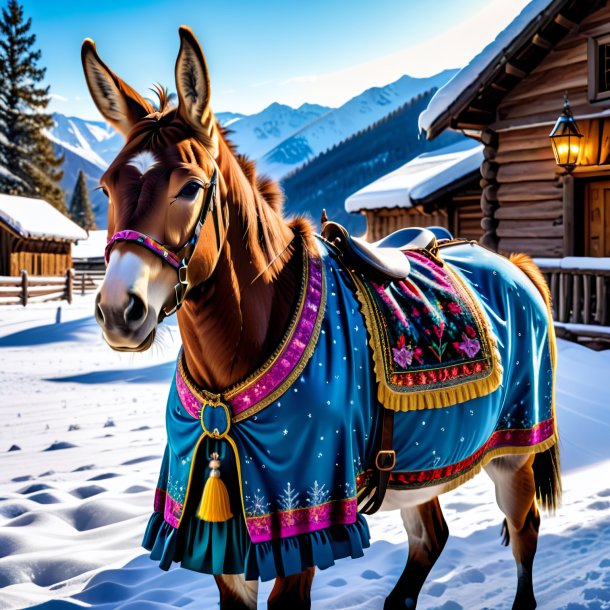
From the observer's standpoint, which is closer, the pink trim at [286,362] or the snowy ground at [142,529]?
the pink trim at [286,362]

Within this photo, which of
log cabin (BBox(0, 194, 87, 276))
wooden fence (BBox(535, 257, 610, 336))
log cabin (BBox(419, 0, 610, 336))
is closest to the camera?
wooden fence (BBox(535, 257, 610, 336))

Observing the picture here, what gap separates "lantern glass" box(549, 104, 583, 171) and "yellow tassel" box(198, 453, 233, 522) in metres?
9.14

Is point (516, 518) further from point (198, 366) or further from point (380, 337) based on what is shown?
point (198, 366)

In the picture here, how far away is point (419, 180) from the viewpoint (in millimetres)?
17688

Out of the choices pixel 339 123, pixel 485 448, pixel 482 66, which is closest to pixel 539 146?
pixel 482 66

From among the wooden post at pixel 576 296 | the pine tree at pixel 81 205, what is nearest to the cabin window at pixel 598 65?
the wooden post at pixel 576 296

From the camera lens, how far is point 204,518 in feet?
5.98

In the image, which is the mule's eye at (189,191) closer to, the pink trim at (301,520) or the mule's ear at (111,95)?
the mule's ear at (111,95)

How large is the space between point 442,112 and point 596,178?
2.89 meters

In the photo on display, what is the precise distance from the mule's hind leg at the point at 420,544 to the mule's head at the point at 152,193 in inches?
75.8

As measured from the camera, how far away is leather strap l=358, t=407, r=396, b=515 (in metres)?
2.13

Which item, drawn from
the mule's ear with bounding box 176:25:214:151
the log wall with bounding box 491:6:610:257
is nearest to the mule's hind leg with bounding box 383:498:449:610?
the mule's ear with bounding box 176:25:214:151

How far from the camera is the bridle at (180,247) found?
1.62m

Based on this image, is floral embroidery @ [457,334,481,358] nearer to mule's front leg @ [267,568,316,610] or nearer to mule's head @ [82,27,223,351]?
mule's front leg @ [267,568,316,610]
